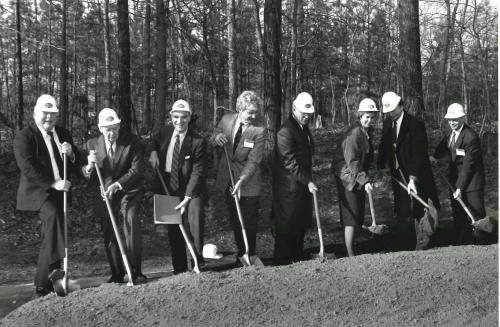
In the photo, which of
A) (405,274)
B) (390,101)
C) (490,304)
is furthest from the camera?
(390,101)

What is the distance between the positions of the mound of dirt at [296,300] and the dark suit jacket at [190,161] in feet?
3.83

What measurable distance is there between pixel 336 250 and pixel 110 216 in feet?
11.8

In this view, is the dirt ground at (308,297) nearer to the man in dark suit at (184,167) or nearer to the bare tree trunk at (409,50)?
the man in dark suit at (184,167)

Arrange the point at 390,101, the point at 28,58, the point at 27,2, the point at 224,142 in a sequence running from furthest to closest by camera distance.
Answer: the point at 28,58 < the point at 27,2 < the point at 390,101 < the point at 224,142

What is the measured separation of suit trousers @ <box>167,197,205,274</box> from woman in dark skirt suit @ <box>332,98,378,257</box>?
5.52ft

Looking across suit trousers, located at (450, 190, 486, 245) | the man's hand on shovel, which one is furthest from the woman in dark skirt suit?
the man's hand on shovel

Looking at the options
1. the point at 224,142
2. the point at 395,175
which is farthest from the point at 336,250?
the point at 224,142

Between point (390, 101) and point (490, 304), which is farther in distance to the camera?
point (390, 101)

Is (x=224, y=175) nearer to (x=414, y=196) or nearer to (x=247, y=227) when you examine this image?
(x=247, y=227)

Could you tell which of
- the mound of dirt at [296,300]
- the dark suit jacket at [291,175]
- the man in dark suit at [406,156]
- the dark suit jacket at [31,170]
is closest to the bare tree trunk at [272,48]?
the man in dark suit at [406,156]

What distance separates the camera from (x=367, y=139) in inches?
271

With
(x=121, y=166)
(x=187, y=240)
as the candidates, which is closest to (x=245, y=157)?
(x=187, y=240)

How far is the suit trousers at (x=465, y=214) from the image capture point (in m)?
7.79

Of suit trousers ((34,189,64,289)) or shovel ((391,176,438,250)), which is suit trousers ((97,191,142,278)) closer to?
suit trousers ((34,189,64,289))
